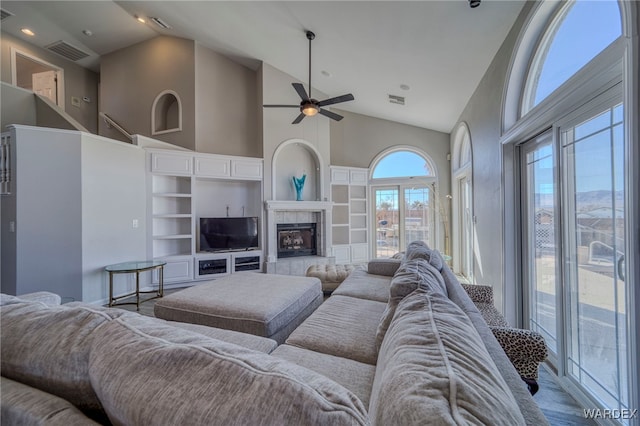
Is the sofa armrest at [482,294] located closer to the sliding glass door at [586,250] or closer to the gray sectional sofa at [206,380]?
the sliding glass door at [586,250]

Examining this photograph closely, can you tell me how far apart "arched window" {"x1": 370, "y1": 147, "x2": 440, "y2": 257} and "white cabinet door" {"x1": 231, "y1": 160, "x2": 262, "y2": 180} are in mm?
2705

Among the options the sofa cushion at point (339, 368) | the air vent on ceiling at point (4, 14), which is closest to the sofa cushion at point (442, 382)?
the sofa cushion at point (339, 368)

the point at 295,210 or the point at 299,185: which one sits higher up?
the point at 299,185

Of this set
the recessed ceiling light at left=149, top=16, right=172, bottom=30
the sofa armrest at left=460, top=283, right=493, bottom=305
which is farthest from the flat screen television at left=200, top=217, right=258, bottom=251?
the sofa armrest at left=460, top=283, right=493, bottom=305

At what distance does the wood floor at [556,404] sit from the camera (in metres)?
1.64

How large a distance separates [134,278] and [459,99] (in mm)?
5939

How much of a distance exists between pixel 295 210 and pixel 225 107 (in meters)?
2.62

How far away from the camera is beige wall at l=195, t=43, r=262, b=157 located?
523 cm

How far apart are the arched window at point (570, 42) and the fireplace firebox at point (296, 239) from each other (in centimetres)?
425

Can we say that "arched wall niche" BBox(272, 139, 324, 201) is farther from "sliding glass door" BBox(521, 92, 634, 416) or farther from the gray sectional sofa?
the gray sectional sofa

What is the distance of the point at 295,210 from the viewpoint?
5.66 m

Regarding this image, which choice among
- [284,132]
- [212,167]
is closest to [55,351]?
[212,167]

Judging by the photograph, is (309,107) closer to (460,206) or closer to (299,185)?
(299,185)

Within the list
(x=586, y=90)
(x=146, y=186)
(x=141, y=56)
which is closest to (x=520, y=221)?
(x=586, y=90)
